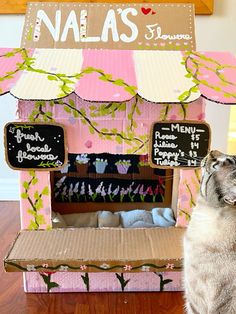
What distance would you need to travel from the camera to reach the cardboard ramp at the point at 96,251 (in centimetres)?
90

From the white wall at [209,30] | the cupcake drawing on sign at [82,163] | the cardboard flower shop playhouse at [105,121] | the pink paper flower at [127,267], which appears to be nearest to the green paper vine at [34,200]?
the cardboard flower shop playhouse at [105,121]

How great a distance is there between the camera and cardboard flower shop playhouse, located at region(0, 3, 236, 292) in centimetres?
90

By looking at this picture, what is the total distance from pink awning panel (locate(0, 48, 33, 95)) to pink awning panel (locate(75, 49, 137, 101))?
0.52 ft

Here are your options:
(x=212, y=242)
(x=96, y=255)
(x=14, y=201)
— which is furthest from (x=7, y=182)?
(x=212, y=242)

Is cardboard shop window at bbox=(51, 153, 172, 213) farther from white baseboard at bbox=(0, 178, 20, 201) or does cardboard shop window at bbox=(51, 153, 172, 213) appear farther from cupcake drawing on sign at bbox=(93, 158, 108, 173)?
white baseboard at bbox=(0, 178, 20, 201)

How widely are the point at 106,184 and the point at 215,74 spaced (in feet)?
1.92

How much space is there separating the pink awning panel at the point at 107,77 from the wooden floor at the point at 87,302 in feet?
1.84

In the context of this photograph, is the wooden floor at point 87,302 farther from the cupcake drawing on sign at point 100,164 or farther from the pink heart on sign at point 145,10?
the pink heart on sign at point 145,10

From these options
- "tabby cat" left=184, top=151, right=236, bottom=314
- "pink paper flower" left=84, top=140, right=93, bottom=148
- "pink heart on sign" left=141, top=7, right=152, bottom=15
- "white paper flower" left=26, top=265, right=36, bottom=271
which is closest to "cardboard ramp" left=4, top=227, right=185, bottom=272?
"white paper flower" left=26, top=265, right=36, bottom=271

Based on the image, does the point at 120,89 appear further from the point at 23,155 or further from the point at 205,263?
the point at 205,263

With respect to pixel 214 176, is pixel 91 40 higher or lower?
higher

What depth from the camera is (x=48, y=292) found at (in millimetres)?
1068

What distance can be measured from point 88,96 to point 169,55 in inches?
11.9

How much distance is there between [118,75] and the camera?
94 centimetres
